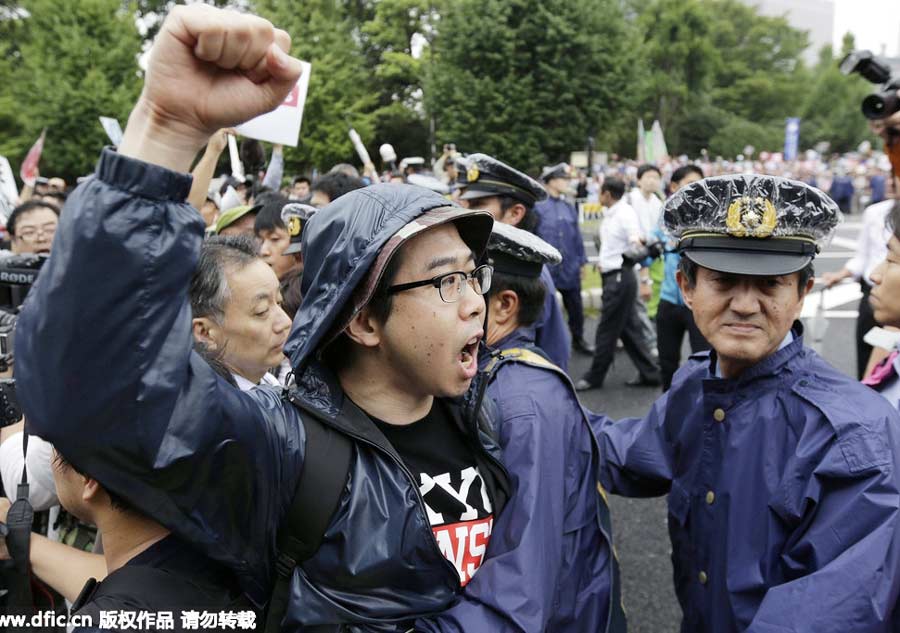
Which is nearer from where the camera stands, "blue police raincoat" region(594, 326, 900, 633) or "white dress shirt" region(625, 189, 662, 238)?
"blue police raincoat" region(594, 326, 900, 633)

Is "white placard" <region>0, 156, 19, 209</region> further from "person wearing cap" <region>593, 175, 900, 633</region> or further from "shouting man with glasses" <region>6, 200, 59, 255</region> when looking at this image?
"person wearing cap" <region>593, 175, 900, 633</region>

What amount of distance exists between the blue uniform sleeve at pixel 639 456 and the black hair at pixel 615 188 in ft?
19.3

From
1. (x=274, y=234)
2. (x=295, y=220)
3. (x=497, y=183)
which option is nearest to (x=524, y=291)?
(x=295, y=220)

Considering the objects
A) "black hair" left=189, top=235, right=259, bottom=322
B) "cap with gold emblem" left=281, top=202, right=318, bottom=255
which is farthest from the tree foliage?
"black hair" left=189, top=235, right=259, bottom=322

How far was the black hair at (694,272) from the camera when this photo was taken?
6.13 feet

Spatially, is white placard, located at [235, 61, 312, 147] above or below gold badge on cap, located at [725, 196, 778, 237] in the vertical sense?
above

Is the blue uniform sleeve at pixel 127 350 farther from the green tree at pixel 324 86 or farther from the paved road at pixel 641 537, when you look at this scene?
the green tree at pixel 324 86

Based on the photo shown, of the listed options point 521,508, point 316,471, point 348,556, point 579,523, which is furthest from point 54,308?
point 579,523

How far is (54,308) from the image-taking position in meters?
0.91

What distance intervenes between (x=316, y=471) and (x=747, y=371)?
1.14 metres

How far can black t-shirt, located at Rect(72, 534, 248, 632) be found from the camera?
1303 mm

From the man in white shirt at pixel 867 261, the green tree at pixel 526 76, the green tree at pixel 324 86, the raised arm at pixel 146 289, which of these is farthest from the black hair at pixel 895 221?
the green tree at pixel 324 86

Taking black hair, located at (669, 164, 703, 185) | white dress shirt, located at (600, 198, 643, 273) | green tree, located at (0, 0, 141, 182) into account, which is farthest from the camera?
green tree, located at (0, 0, 141, 182)

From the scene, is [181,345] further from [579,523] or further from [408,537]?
[579,523]
